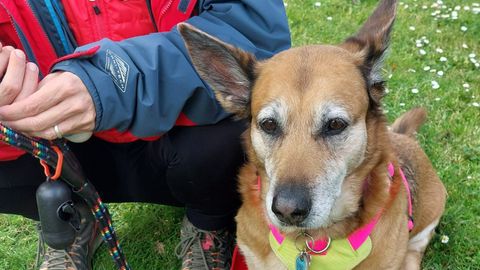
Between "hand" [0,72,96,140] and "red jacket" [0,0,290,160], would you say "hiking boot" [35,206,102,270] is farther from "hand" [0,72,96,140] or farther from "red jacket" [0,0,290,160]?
"hand" [0,72,96,140]

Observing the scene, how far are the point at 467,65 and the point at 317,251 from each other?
319 centimetres

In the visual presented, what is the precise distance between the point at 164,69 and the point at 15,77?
0.64 m

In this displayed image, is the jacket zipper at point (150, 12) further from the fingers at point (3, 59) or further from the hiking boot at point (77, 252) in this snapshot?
the hiking boot at point (77, 252)

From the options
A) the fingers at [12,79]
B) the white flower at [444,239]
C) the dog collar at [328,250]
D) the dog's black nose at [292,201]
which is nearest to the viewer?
the fingers at [12,79]

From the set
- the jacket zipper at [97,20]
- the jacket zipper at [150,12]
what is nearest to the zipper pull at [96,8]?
the jacket zipper at [97,20]

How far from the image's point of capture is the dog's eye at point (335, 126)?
2271mm

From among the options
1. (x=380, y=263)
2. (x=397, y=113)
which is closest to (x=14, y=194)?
(x=380, y=263)

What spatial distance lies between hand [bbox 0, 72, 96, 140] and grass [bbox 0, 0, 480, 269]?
57.0 inches

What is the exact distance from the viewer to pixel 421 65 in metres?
5.02

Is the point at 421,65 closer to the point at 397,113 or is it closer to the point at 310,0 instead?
the point at 397,113

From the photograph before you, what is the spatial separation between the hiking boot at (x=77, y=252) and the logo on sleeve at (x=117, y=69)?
45.8 inches

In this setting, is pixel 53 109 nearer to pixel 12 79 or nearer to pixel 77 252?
pixel 12 79

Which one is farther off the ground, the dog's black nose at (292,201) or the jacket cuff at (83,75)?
the jacket cuff at (83,75)

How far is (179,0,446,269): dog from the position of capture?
7.35ft
